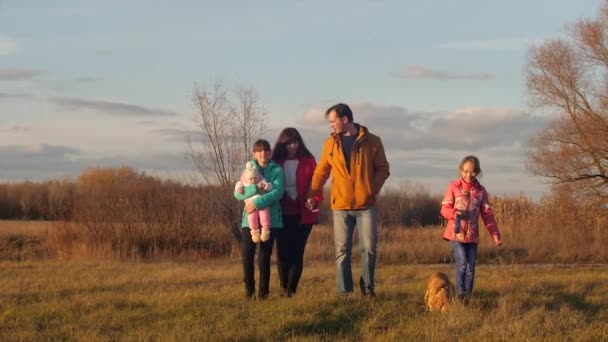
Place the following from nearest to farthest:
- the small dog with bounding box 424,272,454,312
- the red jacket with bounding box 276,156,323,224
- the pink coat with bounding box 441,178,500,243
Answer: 1. the small dog with bounding box 424,272,454,312
2. the red jacket with bounding box 276,156,323,224
3. the pink coat with bounding box 441,178,500,243

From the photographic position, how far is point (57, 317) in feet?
26.1

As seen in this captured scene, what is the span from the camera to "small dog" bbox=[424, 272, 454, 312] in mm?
8242

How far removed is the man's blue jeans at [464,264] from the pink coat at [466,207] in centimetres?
10

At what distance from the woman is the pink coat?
1.92m

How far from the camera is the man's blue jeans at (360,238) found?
8.52 metres

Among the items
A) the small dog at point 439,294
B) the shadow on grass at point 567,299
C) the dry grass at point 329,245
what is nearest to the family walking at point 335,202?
the small dog at point 439,294

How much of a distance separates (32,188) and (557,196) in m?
29.2

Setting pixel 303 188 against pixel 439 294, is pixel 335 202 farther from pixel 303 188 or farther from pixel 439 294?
pixel 439 294

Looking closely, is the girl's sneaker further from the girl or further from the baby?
the girl

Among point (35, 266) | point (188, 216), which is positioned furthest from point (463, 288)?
point (188, 216)

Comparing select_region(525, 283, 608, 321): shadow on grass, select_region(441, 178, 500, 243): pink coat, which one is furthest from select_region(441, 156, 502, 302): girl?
select_region(525, 283, 608, 321): shadow on grass

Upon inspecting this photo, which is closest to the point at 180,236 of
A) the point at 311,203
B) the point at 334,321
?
the point at 311,203

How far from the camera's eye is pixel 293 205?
29.0 feet

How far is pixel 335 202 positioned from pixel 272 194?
0.69 metres
